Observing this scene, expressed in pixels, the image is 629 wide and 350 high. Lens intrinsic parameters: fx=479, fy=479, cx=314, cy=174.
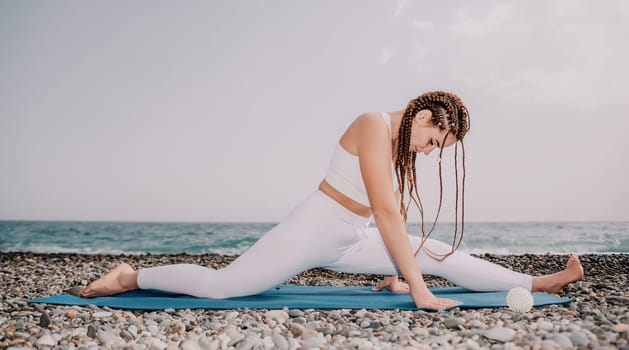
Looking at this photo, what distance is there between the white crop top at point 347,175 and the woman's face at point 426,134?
171 mm

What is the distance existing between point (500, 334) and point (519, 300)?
66cm

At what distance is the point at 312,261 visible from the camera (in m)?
2.87

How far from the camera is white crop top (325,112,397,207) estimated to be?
9.21 feet

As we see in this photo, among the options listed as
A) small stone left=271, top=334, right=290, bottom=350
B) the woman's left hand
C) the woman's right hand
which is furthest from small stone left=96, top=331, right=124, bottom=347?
the woman's left hand

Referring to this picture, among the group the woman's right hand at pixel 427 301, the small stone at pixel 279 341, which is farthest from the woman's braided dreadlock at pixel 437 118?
the small stone at pixel 279 341

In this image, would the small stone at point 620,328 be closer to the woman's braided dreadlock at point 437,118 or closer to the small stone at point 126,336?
the woman's braided dreadlock at point 437,118

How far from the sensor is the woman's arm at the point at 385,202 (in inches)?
104

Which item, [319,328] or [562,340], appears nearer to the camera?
[562,340]

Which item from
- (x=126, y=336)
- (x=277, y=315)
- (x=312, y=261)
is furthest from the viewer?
(x=312, y=261)

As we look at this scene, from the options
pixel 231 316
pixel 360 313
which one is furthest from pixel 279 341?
pixel 360 313

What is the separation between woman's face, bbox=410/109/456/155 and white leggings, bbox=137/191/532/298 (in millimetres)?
588

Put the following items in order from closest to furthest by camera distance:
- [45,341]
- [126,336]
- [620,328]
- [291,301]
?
[620,328] → [45,341] → [126,336] → [291,301]

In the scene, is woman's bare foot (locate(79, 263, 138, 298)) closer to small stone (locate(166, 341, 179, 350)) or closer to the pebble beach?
the pebble beach

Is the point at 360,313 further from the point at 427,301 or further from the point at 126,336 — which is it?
the point at 126,336
